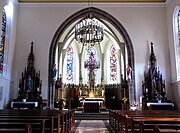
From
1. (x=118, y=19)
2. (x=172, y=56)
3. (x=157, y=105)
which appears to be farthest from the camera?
(x=118, y=19)

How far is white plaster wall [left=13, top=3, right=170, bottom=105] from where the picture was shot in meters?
14.7

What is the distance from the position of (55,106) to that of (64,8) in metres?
7.35

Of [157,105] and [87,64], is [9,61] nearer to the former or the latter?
[87,64]

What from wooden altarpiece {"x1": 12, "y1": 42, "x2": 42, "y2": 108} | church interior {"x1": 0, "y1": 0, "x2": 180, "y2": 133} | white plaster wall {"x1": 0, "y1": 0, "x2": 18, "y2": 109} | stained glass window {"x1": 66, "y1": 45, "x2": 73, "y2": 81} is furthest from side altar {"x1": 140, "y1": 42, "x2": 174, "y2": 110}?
stained glass window {"x1": 66, "y1": 45, "x2": 73, "y2": 81}

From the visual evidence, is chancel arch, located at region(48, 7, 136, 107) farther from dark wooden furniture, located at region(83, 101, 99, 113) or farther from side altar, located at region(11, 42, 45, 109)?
side altar, located at region(11, 42, 45, 109)

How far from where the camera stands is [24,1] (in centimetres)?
1541

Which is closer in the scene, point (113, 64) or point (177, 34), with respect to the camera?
point (177, 34)

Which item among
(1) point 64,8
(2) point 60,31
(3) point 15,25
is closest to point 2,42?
(3) point 15,25

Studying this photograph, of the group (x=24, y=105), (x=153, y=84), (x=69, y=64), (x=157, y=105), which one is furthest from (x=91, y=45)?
(x=69, y=64)

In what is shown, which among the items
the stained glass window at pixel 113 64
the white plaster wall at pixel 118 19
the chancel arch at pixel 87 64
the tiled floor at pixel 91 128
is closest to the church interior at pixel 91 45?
the white plaster wall at pixel 118 19

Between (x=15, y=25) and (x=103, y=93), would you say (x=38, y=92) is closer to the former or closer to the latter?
(x=15, y=25)

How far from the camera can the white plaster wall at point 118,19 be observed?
14734 mm

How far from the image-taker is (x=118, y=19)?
15500 millimetres

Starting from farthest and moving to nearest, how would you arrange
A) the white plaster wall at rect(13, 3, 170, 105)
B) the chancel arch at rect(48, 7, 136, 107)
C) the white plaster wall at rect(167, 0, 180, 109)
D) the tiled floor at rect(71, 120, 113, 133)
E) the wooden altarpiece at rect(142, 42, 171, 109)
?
1. the chancel arch at rect(48, 7, 136, 107)
2. the white plaster wall at rect(13, 3, 170, 105)
3. the wooden altarpiece at rect(142, 42, 171, 109)
4. the white plaster wall at rect(167, 0, 180, 109)
5. the tiled floor at rect(71, 120, 113, 133)
